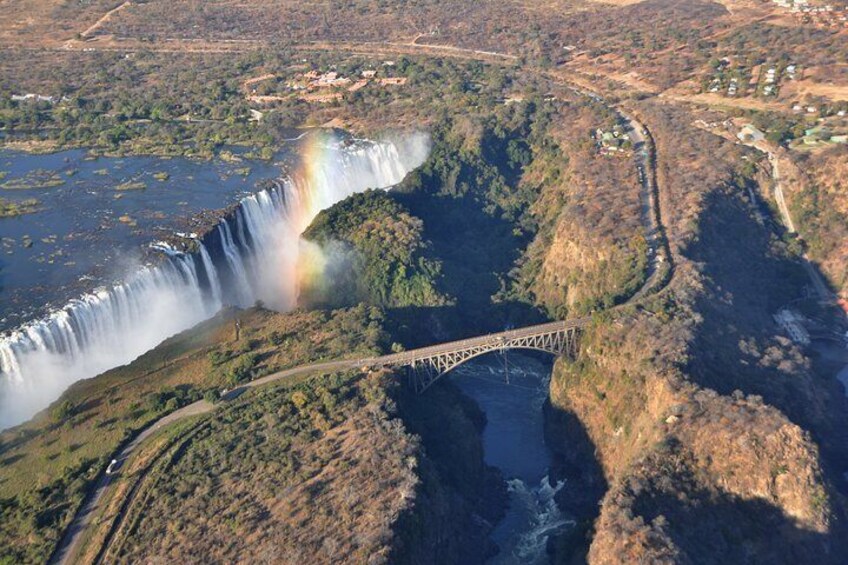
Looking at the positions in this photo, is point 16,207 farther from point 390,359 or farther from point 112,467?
point 390,359

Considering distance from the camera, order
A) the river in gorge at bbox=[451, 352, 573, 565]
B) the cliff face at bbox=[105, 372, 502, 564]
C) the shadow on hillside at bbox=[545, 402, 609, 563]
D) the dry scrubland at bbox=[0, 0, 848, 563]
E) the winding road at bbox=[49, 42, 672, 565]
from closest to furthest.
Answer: the cliff face at bbox=[105, 372, 502, 564] → the winding road at bbox=[49, 42, 672, 565] → the dry scrubland at bbox=[0, 0, 848, 563] → the shadow on hillside at bbox=[545, 402, 609, 563] → the river in gorge at bbox=[451, 352, 573, 565]

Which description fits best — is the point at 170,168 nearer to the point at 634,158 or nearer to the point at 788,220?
the point at 634,158

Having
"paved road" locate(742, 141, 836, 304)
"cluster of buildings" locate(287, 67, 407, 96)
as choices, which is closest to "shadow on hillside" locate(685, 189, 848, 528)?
"paved road" locate(742, 141, 836, 304)

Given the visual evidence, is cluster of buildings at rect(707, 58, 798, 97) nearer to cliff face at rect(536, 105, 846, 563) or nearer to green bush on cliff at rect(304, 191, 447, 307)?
cliff face at rect(536, 105, 846, 563)

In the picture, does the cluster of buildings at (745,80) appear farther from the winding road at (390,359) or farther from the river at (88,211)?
the river at (88,211)

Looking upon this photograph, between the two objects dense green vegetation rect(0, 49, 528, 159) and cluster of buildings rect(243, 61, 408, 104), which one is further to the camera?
cluster of buildings rect(243, 61, 408, 104)

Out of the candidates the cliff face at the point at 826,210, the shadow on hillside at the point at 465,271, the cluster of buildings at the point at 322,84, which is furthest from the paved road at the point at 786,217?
the cluster of buildings at the point at 322,84

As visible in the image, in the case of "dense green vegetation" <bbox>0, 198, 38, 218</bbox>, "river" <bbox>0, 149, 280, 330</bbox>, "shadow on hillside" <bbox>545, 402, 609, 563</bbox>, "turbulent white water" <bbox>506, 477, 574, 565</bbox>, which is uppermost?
"dense green vegetation" <bbox>0, 198, 38, 218</bbox>

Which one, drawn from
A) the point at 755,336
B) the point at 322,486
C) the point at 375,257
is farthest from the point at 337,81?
the point at 322,486

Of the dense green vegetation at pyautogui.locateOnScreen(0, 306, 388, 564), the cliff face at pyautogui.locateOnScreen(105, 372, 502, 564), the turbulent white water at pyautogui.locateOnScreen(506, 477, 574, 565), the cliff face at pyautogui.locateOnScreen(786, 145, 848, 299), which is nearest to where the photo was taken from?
the cliff face at pyautogui.locateOnScreen(105, 372, 502, 564)
